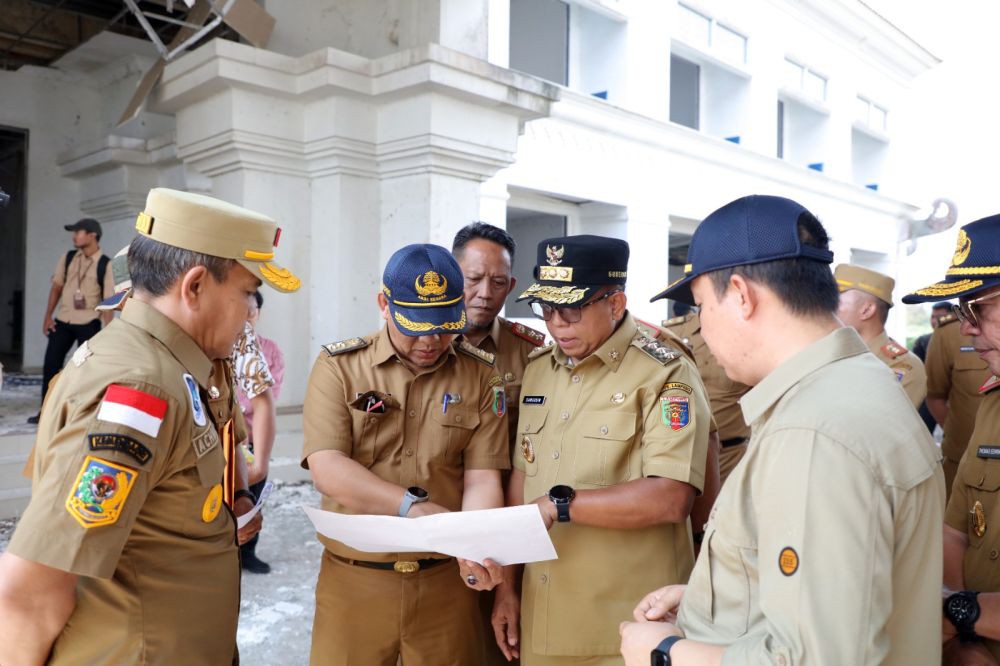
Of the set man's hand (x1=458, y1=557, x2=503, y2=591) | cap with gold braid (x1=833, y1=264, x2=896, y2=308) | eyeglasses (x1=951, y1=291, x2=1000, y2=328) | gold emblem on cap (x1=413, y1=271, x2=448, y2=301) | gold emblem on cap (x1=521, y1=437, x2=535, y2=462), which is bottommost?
man's hand (x1=458, y1=557, x2=503, y2=591)

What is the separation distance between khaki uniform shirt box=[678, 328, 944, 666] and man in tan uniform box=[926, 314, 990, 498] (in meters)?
2.81

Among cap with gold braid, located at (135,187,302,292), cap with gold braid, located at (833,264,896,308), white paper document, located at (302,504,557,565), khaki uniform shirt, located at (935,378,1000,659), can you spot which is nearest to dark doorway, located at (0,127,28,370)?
cap with gold braid, located at (135,187,302,292)

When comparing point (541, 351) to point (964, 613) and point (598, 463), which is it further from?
point (964, 613)

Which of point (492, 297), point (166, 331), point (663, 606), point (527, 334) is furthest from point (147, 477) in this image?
point (527, 334)

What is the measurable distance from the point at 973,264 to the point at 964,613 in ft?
2.68

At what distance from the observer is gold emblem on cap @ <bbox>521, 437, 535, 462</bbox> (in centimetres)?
198

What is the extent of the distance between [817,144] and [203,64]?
36.3 feet

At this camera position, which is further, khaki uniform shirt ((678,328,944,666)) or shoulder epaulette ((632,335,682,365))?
shoulder epaulette ((632,335,682,365))

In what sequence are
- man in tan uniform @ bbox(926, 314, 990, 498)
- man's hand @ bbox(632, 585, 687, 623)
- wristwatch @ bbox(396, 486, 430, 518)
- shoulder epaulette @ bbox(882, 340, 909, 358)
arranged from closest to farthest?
man's hand @ bbox(632, 585, 687, 623)
wristwatch @ bbox(396, 486, 430, 518)
man in tan uniform @ bbox(926, 314, 990, 498)
shoulder epaulette @ bbox(882, 340, 909, 358)

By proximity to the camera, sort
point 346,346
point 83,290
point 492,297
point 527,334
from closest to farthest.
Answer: point 346,346 → point 492,297 → point 527,334 → point 83,290

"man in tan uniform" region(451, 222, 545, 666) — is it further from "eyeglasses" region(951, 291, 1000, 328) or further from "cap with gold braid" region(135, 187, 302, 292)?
"eyeglasses" region(951, 291, 1000, 328)

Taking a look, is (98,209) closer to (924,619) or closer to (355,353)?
(355,353)

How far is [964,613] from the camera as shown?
1373mm

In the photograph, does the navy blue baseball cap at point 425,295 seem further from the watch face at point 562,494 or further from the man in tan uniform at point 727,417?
the man in tan uniform at point 727,417
